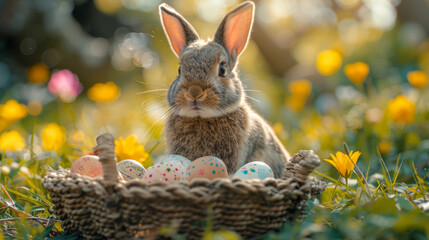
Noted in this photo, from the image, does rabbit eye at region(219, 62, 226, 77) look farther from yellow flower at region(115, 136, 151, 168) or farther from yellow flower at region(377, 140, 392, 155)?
yellow flower at region(377, 140, 392, 155)

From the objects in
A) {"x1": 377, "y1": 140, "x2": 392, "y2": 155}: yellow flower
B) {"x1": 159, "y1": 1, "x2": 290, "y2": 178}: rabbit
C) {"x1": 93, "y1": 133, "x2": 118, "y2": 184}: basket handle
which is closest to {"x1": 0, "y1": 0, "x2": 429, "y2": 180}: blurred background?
{"x1": 377, "y1": 140, "x2": 392, "y2": 155}: yellow flower

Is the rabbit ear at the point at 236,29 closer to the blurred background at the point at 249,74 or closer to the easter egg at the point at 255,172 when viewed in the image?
the blurred background at the point at 249,74

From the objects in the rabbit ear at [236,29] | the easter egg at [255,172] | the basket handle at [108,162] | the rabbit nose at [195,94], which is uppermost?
the rabbit ear at [236,29]

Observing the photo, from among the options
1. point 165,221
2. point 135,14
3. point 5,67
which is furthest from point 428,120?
point 5,67

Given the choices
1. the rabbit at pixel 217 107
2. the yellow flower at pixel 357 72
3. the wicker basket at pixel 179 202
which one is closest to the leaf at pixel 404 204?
the wicker basket at pixel 179 202

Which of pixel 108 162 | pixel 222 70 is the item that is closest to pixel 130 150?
pixel 222 70
